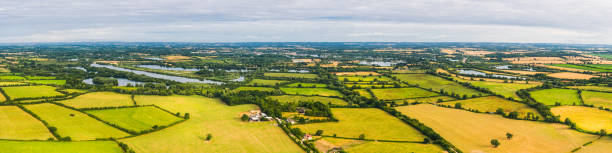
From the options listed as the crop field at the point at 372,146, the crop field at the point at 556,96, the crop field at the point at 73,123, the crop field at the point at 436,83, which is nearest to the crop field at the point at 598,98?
the crop field at the point at 556,96

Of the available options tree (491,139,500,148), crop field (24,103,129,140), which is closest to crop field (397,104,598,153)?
tree (491,139,500,148)

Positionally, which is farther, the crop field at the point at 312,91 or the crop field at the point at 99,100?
the crop field at the point at 312,91

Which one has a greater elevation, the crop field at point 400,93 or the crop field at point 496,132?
the crop field at point 400,93

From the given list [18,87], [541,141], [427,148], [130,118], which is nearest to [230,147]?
[130,118]

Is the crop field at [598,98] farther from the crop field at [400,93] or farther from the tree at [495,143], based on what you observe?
the tree at [495,143]

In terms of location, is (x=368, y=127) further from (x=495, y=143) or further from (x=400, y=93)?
(x=400, y=93)

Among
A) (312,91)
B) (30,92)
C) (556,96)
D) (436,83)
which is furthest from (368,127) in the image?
(30,92)

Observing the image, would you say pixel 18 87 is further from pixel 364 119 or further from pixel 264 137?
pixel 364 119
